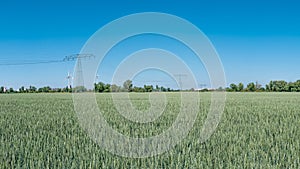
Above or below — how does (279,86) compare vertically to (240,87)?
above

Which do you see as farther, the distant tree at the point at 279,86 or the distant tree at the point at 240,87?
the distant tree at the point at 279,86

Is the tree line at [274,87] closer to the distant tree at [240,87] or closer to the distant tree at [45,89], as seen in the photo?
the distant tree at [240,87]

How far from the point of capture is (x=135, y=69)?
7891mm

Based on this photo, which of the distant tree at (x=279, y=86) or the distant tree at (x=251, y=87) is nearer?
the distant tree at (x=251, y=87)

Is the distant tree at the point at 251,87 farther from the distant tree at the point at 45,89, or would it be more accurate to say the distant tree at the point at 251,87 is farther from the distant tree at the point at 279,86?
the distant tree at the point at 45,89

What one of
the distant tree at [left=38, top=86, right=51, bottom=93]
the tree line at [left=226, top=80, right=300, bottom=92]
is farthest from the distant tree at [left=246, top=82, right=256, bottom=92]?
the distant tree at [left=38, top=86, right=51, bottom=93]

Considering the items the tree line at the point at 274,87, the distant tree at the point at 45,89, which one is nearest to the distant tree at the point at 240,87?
the tree line at the point at 274,87

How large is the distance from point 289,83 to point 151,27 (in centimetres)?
6733

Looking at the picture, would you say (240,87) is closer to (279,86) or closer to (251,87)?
(251,87)

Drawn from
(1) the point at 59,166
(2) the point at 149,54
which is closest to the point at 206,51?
(2) the point at 149,54

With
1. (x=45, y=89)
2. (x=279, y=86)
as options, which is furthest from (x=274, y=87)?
(x=45, y=89)

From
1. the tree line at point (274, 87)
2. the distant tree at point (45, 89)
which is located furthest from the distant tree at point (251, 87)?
the distant tree at point (45, 89)

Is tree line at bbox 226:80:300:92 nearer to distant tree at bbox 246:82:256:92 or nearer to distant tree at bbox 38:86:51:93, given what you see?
distant tree at bbox 246:82:256:92

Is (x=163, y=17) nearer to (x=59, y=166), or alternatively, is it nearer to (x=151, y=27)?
(x=151, y=27)
